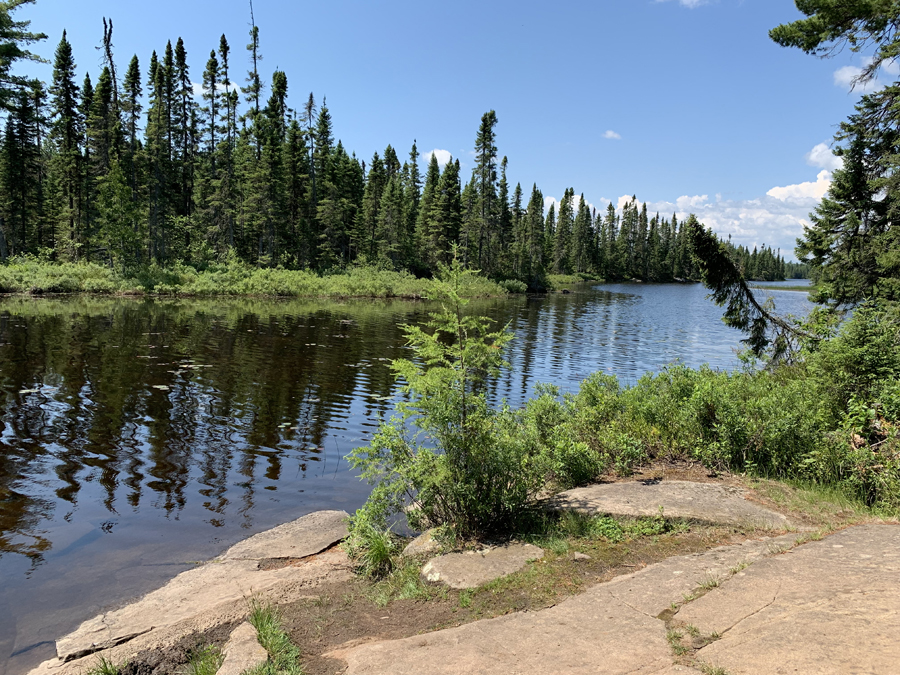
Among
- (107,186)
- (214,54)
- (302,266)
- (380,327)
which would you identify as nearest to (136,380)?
(380,327)

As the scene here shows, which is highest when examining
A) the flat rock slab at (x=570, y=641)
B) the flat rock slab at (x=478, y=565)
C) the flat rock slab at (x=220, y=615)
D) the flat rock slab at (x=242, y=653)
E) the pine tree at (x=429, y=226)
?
the pine tree at (x=429, y=226)

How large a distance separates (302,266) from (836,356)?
5737 centimetres

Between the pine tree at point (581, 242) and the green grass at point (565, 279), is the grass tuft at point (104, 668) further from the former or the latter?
the pine tree at point (581, 242)

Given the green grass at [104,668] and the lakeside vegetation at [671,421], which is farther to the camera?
the lakeside vegetation at [671,421]

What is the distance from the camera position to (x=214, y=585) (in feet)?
19.2

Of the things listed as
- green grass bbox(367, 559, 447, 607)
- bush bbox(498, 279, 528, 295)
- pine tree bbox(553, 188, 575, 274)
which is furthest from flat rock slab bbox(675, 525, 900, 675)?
pine tree bbox(553, 188, 575, 274)

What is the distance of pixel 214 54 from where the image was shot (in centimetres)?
5191

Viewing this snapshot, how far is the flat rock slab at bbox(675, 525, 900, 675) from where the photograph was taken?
10.2ft

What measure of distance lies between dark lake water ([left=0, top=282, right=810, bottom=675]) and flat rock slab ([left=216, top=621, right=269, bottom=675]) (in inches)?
76.8

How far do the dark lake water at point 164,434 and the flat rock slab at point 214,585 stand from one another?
0.34 meters

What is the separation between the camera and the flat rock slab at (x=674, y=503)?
586cm

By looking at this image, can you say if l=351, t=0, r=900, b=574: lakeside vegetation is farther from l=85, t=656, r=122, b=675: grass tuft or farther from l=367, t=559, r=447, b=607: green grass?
l=85, t=656, r=122, b=675: grass tuft

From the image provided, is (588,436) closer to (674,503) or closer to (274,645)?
(674,503)

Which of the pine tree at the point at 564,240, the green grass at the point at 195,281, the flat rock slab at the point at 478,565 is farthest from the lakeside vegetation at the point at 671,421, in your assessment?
the pine tree at the point at 564,240
